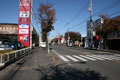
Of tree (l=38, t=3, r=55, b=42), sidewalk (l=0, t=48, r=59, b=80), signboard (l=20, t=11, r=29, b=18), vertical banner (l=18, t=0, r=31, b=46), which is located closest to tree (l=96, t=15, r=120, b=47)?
tree (l=38, t=3, r=55, b=42)

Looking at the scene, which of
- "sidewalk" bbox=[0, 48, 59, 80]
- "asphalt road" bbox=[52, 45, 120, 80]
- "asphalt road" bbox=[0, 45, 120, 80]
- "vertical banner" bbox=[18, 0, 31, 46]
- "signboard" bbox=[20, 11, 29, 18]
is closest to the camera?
"asphalt road" bbox=[0, 45, 120, 80]

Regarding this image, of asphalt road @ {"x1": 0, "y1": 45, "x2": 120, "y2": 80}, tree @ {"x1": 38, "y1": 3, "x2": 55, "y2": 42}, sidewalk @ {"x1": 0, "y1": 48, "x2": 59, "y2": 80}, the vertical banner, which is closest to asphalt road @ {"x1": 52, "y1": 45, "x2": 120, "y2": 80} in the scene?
asphalt road @ {"x1": 0, "y1": 45, "x2": 120, "y2": 80}

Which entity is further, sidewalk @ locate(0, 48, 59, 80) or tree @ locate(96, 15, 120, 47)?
tree @ locate(96, 15, 120, 47)

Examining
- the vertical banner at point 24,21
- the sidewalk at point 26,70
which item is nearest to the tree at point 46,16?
the vertical banner at point 24,21

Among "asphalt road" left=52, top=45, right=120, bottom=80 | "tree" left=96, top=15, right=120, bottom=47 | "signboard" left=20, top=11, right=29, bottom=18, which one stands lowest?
"asphalt road" left=52, top=45, right=120, bottom=80

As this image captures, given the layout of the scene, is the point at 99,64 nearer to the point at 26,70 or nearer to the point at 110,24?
the point at 26,70

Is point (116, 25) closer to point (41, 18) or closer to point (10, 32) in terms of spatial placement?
point (41, 18)

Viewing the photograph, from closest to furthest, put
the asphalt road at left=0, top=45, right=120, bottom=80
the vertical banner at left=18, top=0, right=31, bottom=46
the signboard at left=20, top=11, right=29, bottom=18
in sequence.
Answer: the asphalt road at left=0, top=45, right=120, bottom=80 → the vertical banner at left=18, top=0, right=31, bottom=46 → the signboard at left=20, top=11, right=29, bottom=18

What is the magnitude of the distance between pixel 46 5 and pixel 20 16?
9.94 meters

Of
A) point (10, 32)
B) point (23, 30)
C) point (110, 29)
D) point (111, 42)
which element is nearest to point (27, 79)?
point (110, 29)

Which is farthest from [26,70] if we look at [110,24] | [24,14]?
[24,14]

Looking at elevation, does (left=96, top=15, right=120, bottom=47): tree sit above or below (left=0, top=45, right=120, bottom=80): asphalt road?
above

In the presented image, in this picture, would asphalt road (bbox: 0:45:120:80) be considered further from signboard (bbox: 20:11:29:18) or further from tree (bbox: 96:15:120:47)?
signboard (bbox: 20:11:29:18)

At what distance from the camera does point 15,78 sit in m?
6.04
